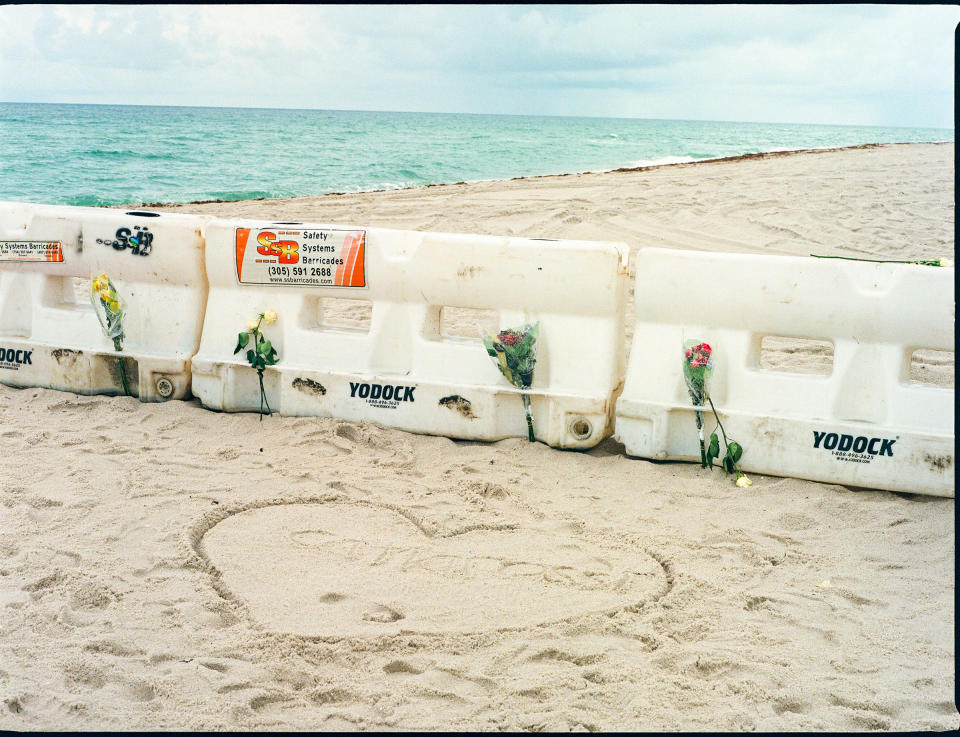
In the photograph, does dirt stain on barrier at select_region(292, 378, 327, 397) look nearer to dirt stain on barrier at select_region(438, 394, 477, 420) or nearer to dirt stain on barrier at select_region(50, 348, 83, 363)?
dirt stain on barrier at select_region(438, 394, 477, 420)

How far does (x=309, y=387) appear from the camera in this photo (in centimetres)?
499

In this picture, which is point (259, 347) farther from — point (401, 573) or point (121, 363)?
point (401, 573)

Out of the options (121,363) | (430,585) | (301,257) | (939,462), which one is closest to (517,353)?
(301,257)

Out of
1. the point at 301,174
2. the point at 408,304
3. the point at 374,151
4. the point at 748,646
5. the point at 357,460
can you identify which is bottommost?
the point at 748,646

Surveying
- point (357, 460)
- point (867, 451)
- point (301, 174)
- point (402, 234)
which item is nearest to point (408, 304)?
point (402, 234)

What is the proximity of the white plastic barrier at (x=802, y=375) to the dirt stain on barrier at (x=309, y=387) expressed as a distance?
161cm

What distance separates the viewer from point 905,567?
3.54m

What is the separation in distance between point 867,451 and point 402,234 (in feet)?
8.35

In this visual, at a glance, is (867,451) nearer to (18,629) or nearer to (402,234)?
(402,234)

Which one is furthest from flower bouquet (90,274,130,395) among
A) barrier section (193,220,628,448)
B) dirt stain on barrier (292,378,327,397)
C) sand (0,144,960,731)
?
dirt stain on barrier (292,378,327,397)

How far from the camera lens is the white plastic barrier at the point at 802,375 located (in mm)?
4160

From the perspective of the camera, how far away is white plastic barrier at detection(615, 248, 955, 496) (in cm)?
416

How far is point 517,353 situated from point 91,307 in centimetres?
272

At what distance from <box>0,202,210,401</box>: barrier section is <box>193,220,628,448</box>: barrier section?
0.15m
